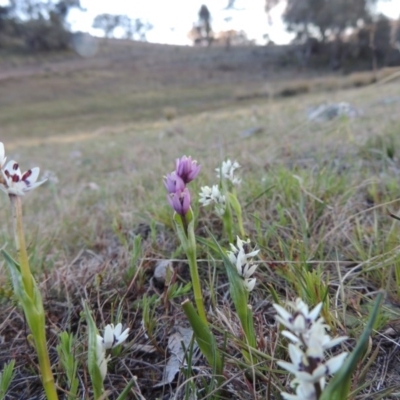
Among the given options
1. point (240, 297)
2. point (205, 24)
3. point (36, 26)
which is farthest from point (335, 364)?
point (205, 24)

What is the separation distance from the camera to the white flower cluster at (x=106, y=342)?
2.33 feet

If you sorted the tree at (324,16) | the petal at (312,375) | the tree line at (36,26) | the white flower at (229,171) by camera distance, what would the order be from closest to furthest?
the petal at (312,375) → the white flower at (229,171) → the tree at (324,16) → the tree line at (36,26)

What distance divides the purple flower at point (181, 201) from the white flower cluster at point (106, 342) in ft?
0.81

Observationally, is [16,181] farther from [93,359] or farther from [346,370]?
[346,370]

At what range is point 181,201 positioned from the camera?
78 centimetres

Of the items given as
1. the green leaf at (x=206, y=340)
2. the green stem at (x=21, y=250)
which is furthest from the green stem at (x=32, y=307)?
the green leaf at (x=206, y=340)

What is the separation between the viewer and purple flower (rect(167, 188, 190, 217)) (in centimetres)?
78

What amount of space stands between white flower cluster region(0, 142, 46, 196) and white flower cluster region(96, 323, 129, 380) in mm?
292

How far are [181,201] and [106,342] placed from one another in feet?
0.99

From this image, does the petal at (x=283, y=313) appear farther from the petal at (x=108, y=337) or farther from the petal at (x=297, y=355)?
the petal at (x=108, y=337)

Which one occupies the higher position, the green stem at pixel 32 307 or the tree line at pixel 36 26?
→ the tree line at pixel 36 26

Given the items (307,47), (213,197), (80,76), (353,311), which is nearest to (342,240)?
(353,311)

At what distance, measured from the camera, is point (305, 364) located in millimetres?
519

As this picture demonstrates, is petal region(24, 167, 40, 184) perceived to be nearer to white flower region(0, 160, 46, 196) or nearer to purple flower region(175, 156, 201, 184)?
white flower region(0, 160, 46, 196)
